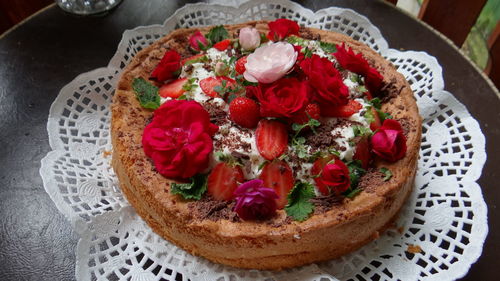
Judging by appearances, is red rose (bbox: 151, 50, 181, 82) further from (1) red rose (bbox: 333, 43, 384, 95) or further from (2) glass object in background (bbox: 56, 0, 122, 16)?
(2) glass object in background (bbox: 56, 0, 122, 16)

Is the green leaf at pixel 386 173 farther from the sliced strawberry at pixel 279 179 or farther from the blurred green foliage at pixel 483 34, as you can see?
the blurred green foliage at pixel 483 34

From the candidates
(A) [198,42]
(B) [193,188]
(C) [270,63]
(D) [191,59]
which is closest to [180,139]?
(B) [193,188]

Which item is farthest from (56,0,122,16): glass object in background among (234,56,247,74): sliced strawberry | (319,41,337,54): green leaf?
(319,41,337,54): green leaf

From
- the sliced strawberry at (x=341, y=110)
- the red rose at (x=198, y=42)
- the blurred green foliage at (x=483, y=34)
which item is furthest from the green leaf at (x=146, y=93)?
the blurred green foliage at (x=483, y=34)

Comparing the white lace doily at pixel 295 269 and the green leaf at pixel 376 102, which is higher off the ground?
the green leaf at pixel 376 102

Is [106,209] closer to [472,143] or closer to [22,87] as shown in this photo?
[22,87]

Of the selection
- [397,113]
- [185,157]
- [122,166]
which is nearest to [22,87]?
[122,166]

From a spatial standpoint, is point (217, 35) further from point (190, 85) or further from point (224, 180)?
point (224, 180)
